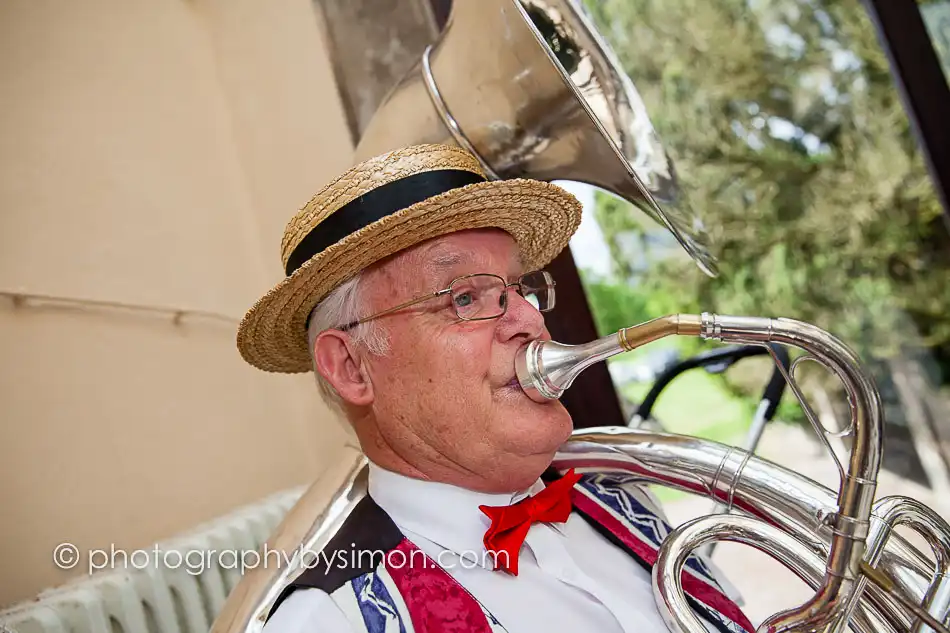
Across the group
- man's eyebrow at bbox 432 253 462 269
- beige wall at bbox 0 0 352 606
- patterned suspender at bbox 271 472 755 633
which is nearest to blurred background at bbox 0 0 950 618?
beige wall at bbox 0 0 352 606

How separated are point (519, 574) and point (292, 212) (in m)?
1.11

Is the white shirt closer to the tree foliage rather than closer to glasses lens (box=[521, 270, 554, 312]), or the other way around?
glasses lens (box=[521, 270, 554, 312])

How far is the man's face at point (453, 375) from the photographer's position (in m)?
0.94

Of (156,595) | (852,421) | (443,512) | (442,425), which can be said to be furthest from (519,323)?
(156,595)

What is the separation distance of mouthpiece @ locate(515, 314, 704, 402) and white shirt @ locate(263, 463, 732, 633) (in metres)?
0.20

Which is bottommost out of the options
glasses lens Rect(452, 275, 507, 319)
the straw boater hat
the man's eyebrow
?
glasses lens Rect(452, 275, 507, 319)

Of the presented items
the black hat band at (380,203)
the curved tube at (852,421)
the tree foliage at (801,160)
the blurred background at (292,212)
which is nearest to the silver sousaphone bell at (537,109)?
the black hat band at (380,203)

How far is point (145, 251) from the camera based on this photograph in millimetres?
1570

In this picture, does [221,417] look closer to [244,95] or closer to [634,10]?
[244,95]

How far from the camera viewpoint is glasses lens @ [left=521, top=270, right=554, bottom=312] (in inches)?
42.6

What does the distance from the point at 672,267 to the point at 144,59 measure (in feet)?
4.34

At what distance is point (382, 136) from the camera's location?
1183 mm

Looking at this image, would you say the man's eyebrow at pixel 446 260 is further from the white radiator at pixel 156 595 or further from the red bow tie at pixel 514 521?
the white radiator at pixel 156 595

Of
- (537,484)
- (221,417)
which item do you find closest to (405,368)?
(537,484)
